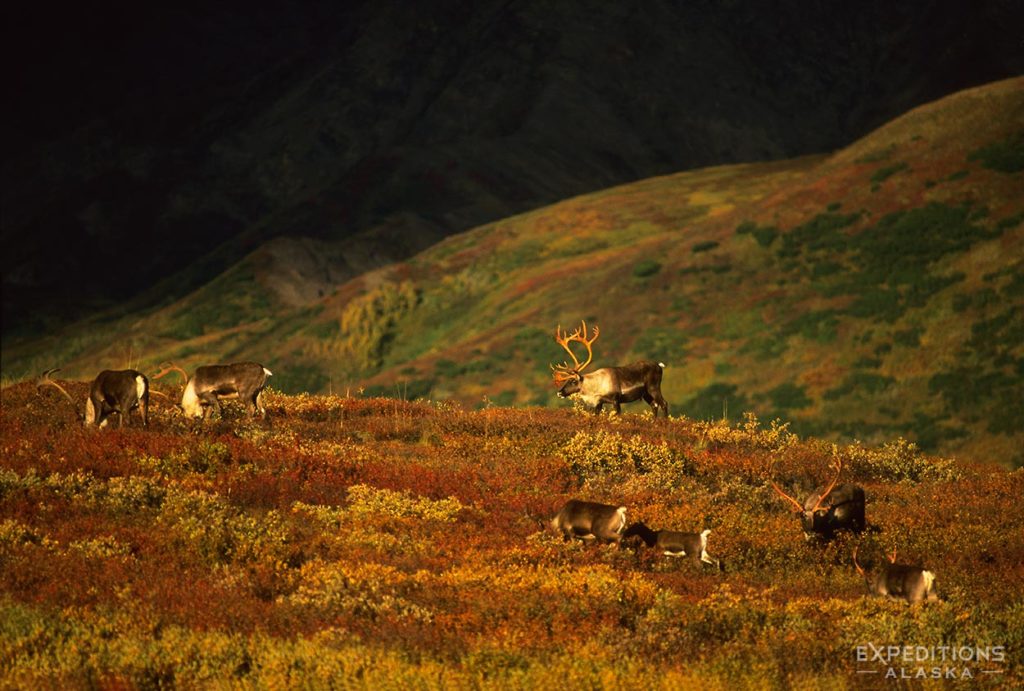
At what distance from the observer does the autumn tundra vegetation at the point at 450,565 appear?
422 inches

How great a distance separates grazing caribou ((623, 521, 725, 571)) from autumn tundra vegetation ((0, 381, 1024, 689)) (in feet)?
0.45

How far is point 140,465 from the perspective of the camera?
52.6 feet

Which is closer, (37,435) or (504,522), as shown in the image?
(504,522)

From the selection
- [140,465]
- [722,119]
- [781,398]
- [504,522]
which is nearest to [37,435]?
[140,465]

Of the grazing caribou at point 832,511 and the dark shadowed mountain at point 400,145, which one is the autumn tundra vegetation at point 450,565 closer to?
the grazing caribou at point 832,511

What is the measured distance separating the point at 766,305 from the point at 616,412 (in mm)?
31018

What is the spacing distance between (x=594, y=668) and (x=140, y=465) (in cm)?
839

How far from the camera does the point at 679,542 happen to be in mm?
14430

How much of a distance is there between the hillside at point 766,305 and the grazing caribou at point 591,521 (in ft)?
83.7

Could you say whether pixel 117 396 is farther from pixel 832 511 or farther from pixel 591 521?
pixel 832 511

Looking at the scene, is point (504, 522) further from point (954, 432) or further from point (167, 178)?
point (167, 178)

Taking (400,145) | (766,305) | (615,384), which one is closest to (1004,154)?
(766,305)

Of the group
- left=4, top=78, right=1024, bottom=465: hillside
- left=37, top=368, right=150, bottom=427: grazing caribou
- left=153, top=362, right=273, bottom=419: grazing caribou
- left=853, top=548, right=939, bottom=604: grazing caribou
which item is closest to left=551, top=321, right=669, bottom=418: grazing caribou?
left=153, top=362, right=273, bottom=419: grazing caribou

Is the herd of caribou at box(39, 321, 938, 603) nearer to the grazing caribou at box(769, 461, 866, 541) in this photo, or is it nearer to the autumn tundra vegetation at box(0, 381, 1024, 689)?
the grazing caribou at box(769, 461, 866, 541)
